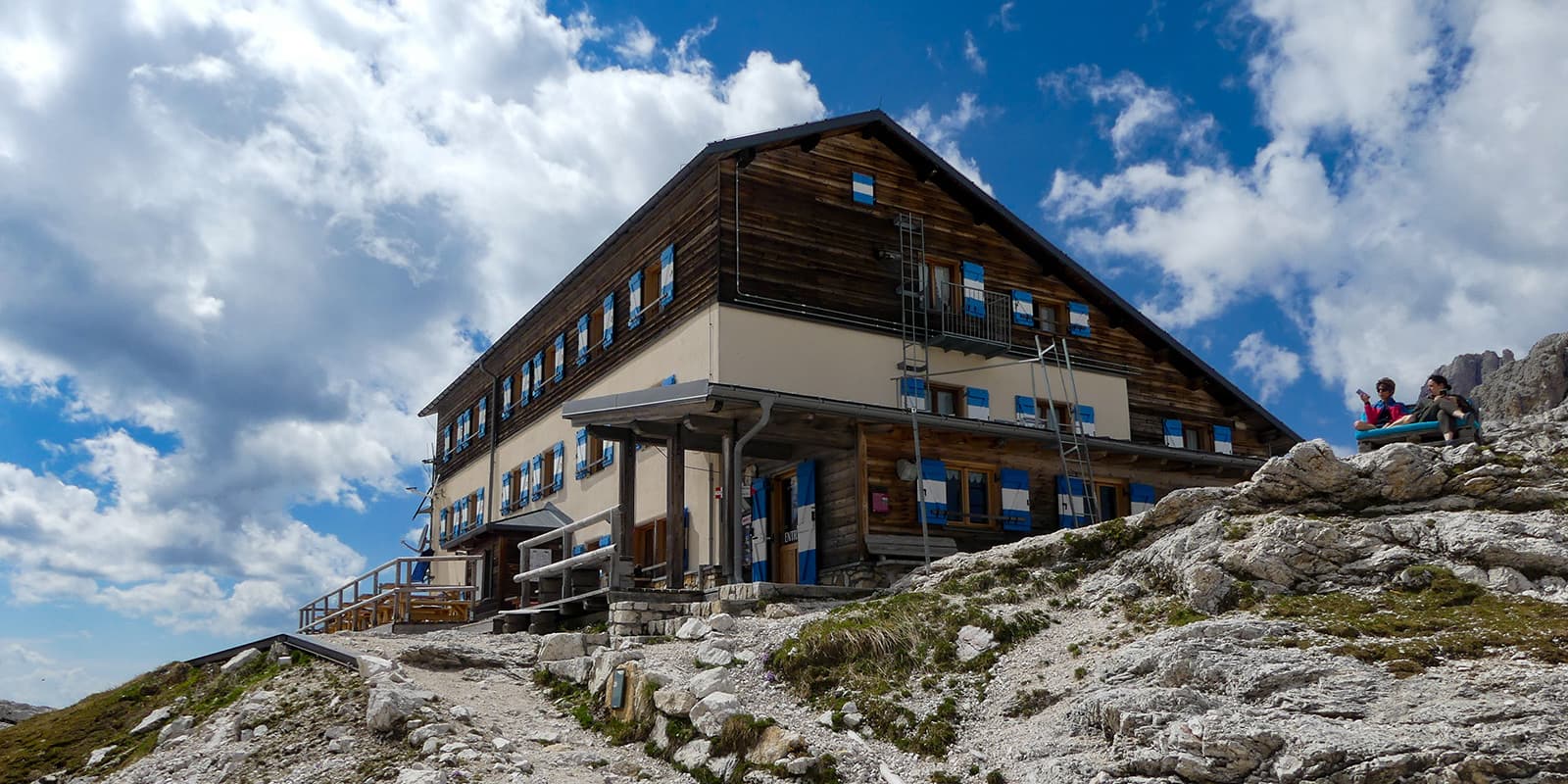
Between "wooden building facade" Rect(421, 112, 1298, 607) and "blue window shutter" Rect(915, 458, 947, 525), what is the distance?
0.16 ft

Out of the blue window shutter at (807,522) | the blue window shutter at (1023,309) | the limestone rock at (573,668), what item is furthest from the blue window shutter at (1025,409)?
the limestone rock at (573,668)

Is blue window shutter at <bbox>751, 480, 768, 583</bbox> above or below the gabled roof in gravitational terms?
below

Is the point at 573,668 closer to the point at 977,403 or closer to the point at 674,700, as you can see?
the point at 674,700

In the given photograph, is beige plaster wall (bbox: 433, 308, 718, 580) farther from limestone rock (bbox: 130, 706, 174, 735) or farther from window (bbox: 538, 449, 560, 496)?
limestone rock (bbox: 130, 706, 174, 735)

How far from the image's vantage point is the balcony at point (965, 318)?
2450 cm

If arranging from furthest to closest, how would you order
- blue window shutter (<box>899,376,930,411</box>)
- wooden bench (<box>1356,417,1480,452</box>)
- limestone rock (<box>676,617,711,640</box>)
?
blue window shutter (<box>899,376,930,411</box>) < limestone rock (<box>676,617,711,640</box>) < wooden bench (<box>1356,417,1480,452</box>)

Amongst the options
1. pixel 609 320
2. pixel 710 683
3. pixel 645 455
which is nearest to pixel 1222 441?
pixel 645 455

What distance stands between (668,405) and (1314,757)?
12053 mm

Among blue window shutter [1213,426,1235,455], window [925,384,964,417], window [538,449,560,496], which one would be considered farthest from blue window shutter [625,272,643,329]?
blue window shutter [1213,426,1235,455]

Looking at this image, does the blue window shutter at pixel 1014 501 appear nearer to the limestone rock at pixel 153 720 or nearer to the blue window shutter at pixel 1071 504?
the blue window shutter at pixel 1071 504

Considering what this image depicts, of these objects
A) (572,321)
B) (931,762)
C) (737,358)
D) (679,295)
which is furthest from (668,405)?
(572,321)

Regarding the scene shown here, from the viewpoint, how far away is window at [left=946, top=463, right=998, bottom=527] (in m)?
21.0

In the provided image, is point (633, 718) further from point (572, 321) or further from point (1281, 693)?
point (572, 321)

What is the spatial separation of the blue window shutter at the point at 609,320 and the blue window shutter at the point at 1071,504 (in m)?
10.8
